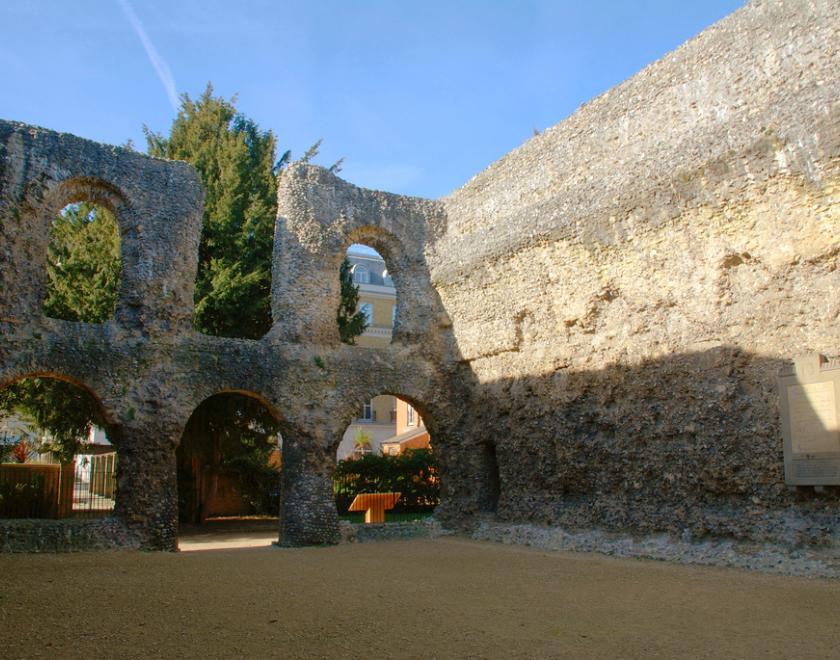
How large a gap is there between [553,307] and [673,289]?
2.16 m

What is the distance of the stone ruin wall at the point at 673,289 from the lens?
7988mm


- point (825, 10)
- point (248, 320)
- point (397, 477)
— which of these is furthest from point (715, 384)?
point (397, 477)

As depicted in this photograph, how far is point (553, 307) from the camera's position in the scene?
36.7 feet

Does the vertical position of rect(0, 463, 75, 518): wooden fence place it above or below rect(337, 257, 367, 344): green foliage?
below

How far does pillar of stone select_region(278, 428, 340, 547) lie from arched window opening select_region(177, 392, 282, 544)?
4.32ft

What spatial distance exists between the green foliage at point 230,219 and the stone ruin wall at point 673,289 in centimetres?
431

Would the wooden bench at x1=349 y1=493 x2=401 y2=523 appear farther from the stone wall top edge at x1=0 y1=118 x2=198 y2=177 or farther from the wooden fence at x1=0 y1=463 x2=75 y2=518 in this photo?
the stone wall top edge at x1=0 y1=118 x2=198 y2=177

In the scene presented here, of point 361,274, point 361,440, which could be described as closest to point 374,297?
point 361,274

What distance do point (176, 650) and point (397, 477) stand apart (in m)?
13.4

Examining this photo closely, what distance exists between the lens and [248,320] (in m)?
14.5

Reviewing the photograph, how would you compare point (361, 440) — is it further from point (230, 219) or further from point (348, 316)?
point (230, 219)

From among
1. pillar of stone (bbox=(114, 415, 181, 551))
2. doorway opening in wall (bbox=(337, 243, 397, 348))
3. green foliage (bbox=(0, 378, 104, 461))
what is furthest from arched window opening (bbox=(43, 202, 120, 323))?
doorway opening in wall (bbox=(337, 243, 397, 348))

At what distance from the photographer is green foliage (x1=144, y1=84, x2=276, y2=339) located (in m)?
14.2

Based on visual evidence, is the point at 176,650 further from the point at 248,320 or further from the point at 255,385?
the point at 248,320
